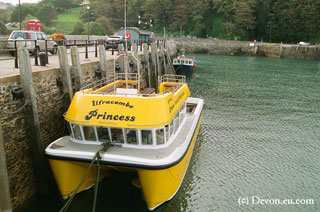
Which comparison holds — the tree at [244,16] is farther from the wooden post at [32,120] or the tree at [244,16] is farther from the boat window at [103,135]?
the wooden post at [32,120]

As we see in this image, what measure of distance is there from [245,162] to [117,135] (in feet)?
21.9

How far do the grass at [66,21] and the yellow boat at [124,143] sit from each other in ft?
277

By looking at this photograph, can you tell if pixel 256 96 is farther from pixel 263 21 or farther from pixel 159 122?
pixel 263 21

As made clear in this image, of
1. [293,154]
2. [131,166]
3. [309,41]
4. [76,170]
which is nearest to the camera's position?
[131,166]

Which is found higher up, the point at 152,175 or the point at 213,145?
the point at 152,175

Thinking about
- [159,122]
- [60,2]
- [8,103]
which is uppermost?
[60,2]

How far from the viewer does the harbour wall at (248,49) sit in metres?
64.2

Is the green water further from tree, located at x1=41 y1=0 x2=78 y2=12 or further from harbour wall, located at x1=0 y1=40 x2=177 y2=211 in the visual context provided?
tree, located at x1=41 y1=0 x2=78 y2=12

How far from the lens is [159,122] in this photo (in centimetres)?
863

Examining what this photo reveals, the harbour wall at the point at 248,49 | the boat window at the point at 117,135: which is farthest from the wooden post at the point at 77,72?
the harbour wall at the point at 248,49

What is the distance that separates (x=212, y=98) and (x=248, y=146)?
1016cm

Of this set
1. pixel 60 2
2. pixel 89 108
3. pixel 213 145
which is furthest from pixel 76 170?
pixel 60 2

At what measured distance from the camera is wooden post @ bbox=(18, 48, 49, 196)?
28.2 ft

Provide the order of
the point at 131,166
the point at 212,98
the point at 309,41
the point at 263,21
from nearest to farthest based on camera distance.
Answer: the point at 131,166 < the point at 212,98 < the point at 309,41 < the point at 263,21
